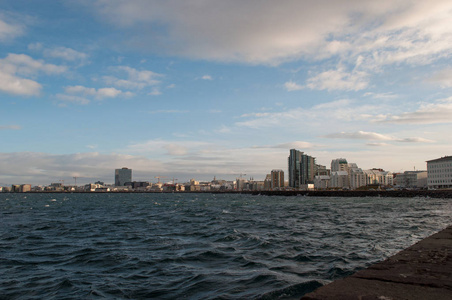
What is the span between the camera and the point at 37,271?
14.5m

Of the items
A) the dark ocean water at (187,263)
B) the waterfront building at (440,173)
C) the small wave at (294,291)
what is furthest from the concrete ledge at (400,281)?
the waterfront building at (440,173)

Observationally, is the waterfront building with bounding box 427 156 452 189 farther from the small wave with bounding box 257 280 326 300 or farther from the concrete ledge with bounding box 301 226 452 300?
the concrete ledge with bounding box 301 226 452 300

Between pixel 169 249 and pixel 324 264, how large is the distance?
8.62 meters

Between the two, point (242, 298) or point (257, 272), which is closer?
point (242, 298)

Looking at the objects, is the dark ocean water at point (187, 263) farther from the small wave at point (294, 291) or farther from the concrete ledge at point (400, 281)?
the concrete ledge at point (400, 281)

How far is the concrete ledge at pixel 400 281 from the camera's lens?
541 cm

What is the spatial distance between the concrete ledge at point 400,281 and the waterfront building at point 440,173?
7768 inches

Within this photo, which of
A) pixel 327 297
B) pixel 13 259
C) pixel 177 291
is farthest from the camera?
pixel 13 259

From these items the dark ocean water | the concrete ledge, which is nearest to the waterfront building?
the dark ocean water

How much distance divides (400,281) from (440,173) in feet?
674

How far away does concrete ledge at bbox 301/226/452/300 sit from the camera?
213 inches

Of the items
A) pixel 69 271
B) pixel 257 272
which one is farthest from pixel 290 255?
pixel 69 271

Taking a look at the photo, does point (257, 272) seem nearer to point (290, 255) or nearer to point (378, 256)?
point (290, 255)

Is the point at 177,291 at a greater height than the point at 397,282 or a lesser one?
lesser
